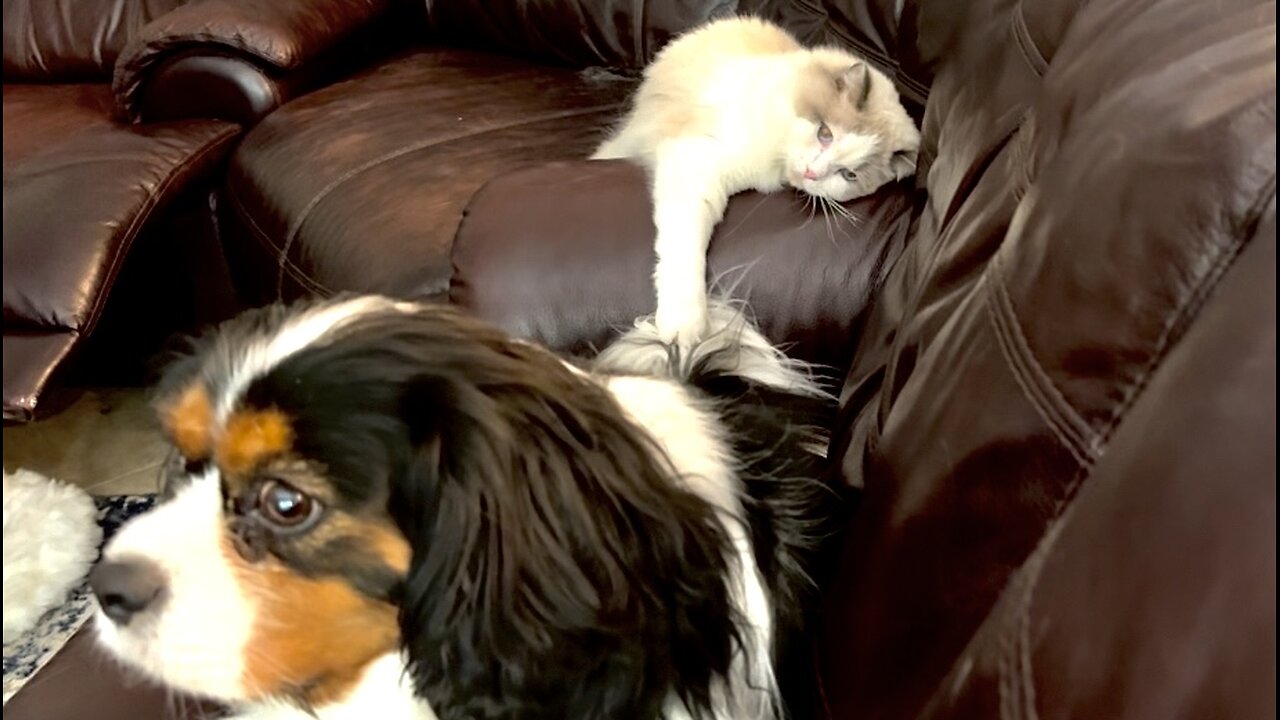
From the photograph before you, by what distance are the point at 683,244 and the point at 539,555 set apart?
58 cm

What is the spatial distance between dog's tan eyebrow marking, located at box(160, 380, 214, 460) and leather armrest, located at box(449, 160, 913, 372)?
453 millimetres

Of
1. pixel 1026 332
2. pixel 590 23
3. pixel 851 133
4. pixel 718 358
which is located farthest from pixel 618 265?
pixel 590 23

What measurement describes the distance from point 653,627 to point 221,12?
60.4 inches

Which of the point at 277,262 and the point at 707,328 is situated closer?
the point at 707,328

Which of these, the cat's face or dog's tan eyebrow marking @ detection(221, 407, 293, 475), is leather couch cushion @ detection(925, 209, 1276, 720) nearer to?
dog's tan eyebrow marking @ detection(221, 407, 293, 475)

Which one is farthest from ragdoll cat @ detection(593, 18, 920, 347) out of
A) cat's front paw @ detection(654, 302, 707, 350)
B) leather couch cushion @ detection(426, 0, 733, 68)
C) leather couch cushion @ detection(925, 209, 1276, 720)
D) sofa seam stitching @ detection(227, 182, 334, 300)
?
leather couch cushion @ detection(925, 209, 1276, 720)

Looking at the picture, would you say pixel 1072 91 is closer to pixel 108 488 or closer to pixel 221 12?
pixel 108 488

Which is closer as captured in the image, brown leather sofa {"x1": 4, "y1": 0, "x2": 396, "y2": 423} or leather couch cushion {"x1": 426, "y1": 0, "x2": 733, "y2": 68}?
brown leather sofa {"x1": 4, "y1": 0, "x2": 396, "y2": 423}

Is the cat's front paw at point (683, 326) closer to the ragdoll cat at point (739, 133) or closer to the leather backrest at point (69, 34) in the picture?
the ragdoll cat at point (739, 133)

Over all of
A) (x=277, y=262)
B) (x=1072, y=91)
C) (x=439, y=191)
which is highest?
(x=1072, y=91)

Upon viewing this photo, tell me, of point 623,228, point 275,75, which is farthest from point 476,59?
point 623,228

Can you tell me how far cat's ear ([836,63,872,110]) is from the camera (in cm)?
181

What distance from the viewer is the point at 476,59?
2.50 meters

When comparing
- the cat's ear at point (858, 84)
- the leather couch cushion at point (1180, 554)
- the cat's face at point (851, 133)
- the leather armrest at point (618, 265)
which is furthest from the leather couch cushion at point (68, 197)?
the cat's ear at point (858, 84)
